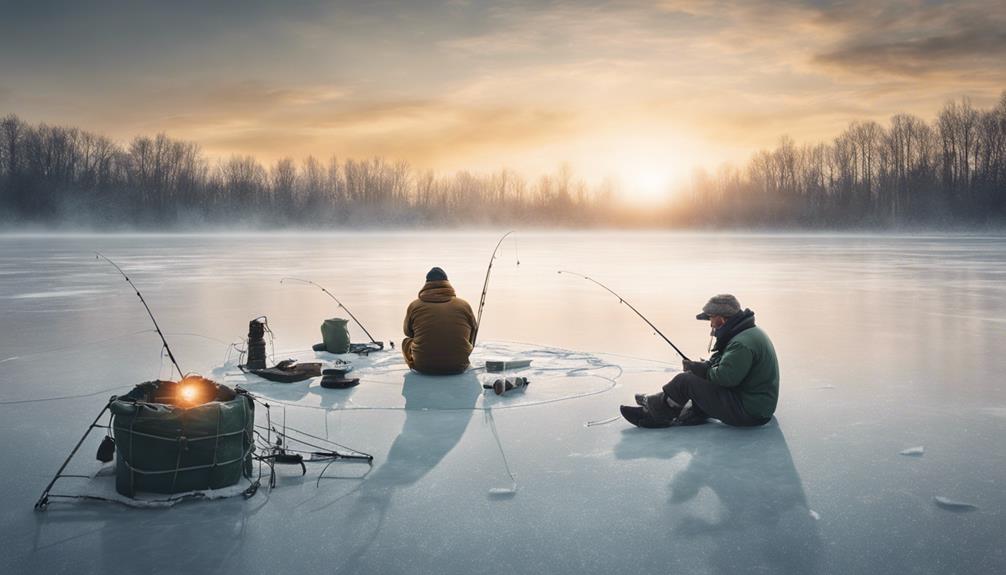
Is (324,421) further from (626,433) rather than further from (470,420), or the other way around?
(626,433)

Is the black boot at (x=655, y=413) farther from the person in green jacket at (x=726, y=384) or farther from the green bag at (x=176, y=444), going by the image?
the green bag at (x=176, y=444)

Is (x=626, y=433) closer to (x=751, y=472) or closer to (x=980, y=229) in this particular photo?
(x=751, y=472)

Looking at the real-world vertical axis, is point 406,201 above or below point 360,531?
above

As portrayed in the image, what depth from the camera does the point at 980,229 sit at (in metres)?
73.8

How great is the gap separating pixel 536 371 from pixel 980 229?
8072 centimetres

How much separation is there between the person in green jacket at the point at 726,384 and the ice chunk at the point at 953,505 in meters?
1.50

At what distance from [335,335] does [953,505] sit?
6734mm

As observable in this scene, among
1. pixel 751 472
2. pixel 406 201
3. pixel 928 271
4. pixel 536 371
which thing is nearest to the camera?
pixel 751 472

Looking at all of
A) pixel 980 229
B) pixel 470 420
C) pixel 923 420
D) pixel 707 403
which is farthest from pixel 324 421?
pixel 980 229

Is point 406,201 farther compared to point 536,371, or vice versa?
point 406,201

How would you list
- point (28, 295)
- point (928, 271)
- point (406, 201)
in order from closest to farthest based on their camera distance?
1. point (28, 295)
2. point (928, 271)
3. point (406, 201)

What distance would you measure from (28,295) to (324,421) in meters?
13.8

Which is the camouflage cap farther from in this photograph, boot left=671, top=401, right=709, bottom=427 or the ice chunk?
the ice chunk

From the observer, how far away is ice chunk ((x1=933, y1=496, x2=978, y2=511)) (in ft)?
14.0
